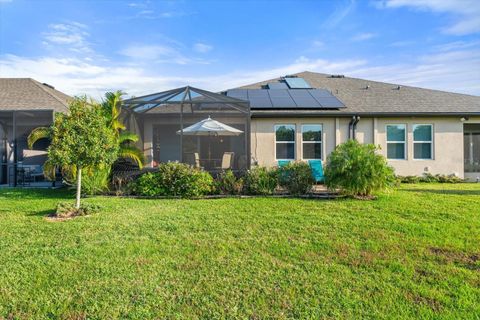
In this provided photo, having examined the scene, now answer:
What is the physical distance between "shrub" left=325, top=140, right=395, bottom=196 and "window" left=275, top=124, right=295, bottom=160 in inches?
198

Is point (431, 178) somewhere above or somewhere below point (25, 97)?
below

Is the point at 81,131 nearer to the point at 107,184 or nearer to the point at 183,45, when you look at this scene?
the point at 107,184

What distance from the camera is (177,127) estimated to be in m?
15.2

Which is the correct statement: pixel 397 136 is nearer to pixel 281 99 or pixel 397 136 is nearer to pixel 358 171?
pixel 281 99

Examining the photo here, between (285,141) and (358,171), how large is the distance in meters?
5.65

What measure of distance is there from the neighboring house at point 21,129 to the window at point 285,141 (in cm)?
936

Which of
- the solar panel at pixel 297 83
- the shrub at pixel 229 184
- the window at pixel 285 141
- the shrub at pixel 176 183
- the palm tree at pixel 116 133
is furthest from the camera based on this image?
the solar panel at pixel 297 83

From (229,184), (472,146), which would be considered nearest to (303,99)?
(229,184)

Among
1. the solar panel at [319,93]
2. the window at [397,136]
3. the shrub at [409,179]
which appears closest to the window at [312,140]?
the solar panel at [319,93]

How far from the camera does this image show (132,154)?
10172 mm

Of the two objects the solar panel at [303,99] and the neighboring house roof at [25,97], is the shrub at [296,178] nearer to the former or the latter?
the solar panel at [303,99]

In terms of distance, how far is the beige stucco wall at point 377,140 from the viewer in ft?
45.3

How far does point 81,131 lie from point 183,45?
1067cm

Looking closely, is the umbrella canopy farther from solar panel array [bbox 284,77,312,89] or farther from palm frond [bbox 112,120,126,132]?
solar panel array [bbox 284,77,312,89]
